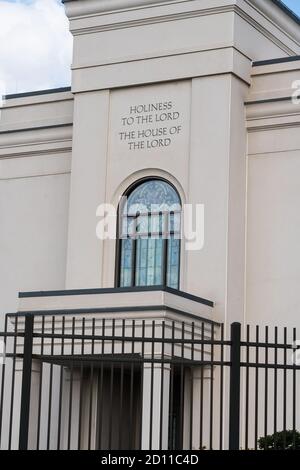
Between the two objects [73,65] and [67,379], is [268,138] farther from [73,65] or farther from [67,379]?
[67,379]

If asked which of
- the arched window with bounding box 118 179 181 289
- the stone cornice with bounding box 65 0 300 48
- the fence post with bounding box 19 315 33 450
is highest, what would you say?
the stone cornice with bounding box 65 0 300 48

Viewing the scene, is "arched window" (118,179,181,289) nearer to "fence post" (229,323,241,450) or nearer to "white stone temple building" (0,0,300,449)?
"white stone temple building" (0,0,300,449)

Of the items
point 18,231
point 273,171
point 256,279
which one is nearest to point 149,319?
point 256,279

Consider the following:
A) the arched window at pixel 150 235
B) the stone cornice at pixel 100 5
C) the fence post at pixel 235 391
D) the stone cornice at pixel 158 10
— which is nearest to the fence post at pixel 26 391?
the fence post at pixel 235 391

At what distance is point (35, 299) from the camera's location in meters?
21.5

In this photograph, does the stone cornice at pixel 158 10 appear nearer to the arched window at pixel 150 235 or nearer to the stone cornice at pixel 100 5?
the stone cornice at pixel 100 5

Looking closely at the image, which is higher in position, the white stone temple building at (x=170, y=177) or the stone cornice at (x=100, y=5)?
the stone cornice at (x=100, y=5)

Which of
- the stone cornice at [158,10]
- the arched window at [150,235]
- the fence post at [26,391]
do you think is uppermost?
the stone cornice at [158,10]

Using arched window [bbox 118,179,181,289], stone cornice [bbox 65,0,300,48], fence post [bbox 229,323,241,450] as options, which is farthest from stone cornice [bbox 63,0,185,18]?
fence post [bbox 229,323,241,450]

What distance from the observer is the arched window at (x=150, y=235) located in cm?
2284

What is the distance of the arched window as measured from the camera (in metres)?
22.8

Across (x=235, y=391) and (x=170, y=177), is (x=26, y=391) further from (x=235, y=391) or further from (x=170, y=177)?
(x=170, y=177)

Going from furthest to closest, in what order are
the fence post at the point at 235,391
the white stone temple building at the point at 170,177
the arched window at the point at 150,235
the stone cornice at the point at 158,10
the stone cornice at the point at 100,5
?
the stone cornice at the point at 100,5
the stone cornice at the point at 158,10
the arched window at the point at 150,235
the white stone temple building at the point at 170,177
the fence post at the point at 235,391

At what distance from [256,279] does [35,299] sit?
4.56m
